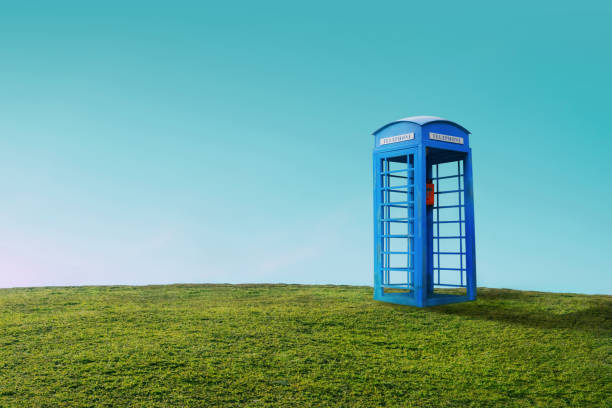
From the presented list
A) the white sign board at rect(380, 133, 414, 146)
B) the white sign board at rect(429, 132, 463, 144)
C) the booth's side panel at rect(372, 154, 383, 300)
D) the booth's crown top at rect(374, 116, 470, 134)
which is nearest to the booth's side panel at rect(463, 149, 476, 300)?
the white sign board at rect(429, 132, 463, 144)

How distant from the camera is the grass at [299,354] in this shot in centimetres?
507

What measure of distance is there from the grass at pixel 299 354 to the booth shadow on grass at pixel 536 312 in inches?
1.3

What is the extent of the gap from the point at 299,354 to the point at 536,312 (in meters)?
4.73

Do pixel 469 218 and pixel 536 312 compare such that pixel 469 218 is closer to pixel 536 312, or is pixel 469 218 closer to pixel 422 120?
pixel 536 312

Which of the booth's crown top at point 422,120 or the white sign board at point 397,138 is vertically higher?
the booth's crown top at point 422,120

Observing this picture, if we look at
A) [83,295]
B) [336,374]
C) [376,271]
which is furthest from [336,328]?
[83,295]

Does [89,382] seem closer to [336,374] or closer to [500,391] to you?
[336,374]

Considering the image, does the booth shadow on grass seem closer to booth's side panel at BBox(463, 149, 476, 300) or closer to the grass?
the grass

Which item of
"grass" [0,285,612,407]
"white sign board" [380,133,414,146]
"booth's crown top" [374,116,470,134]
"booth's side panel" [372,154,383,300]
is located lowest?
"grass" [0,285,612,407]

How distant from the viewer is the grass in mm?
5066

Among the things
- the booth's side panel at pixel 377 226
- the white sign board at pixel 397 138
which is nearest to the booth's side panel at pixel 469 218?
the white sign board at pixel 397 138

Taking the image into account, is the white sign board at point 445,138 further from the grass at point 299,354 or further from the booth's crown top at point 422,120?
the grass at point 299,354

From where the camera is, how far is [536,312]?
867cm

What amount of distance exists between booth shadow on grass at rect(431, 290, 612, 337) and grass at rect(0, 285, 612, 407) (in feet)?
0.11
